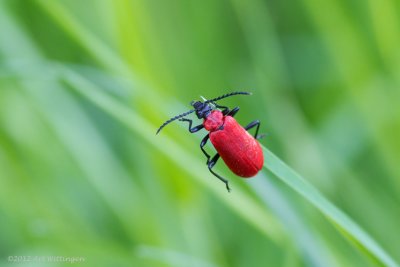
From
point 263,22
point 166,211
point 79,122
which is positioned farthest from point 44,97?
point 263,22

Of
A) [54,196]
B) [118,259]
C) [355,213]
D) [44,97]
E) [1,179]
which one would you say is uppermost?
[44,97]

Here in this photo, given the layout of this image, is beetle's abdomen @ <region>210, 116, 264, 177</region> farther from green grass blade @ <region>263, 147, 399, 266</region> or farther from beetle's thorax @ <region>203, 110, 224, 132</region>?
green grass blade @ <region>263, 147, 399, 266</region>

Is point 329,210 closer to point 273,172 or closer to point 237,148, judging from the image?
point 273,172

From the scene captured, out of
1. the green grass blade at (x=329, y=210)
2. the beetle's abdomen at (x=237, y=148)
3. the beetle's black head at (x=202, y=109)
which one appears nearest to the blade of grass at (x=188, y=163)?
the beetle's abdomen at (x=237, y=148)

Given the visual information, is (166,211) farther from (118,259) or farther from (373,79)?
(373,79)

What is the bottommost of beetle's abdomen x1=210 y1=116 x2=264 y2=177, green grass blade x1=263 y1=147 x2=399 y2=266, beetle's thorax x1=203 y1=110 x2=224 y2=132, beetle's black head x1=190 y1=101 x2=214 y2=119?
green grass blade x1=263 y1=147 x2=399 y2=266

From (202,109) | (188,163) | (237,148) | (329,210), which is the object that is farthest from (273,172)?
(202,109)

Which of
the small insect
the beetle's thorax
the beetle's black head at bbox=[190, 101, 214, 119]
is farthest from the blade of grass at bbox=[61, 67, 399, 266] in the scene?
the beetle's black head at bbox=[190, 101, 214, 119]
